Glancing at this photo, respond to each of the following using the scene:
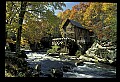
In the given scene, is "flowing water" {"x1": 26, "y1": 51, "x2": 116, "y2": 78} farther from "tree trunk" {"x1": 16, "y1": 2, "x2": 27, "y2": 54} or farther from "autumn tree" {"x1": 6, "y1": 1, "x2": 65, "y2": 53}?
"autumn tree" {"x1": 6, "y1": 1, "x2": 65, "y2": 53}

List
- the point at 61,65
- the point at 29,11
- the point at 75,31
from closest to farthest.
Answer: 1. the point at 29,11
2. the point at 75,31
3. the point at 61,65

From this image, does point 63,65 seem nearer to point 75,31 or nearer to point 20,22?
point 75,31

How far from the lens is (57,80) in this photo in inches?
176

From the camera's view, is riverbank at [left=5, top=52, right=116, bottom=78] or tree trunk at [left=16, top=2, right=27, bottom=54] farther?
riverbank at [left=5, top=52, right=116, bottom=78]

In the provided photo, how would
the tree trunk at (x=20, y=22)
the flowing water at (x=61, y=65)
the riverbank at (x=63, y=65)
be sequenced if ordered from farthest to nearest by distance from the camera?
the flowing water at (x=61, y=65)
the riverbank at (x=63, y=65)
the tree trunk at (x=20, y=22)

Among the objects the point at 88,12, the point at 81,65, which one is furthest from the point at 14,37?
the point at 81,65

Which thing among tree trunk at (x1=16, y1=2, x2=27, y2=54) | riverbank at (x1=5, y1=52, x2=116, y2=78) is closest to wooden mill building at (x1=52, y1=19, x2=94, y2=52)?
riverbank at (x1=5, y1=52, x2=116, y2=78)

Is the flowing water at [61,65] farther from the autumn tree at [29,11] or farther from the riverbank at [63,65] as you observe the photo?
the autumn tree at [29,11]

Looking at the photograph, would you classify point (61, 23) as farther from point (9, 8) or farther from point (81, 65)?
point (81, 65)

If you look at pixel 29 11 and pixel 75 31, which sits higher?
pixel 29 11

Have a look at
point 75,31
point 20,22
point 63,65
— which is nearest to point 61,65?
point 63,65

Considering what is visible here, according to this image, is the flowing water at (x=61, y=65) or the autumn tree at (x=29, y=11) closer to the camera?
the autumn tree at (x=29, y=11)

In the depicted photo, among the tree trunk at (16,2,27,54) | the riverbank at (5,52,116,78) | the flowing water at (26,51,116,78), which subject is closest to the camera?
the tree trunk at (16,2,27,54)

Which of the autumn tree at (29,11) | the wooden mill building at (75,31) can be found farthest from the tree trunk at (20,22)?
the wooden mill building at (75,31)
